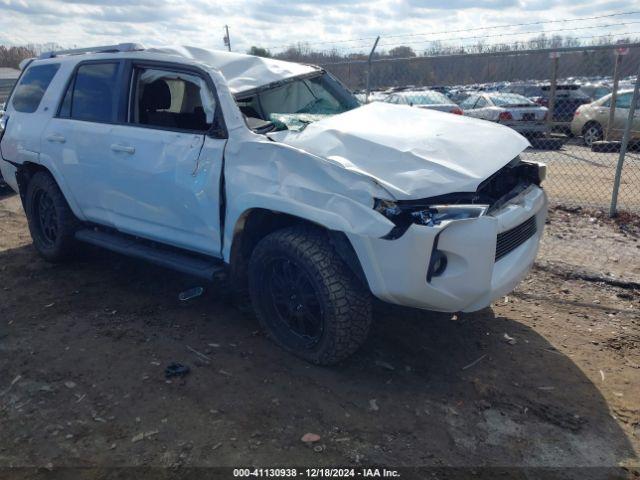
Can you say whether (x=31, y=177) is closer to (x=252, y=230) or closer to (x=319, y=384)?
(x=252, y=230)

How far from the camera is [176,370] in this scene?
140 inches

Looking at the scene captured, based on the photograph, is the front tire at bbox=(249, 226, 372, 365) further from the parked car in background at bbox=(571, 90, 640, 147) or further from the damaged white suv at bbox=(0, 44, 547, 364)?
the parked car in background at bbox=(571, 90, 640, 147)

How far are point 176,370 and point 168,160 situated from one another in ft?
4.86

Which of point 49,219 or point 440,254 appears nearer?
point 440,254

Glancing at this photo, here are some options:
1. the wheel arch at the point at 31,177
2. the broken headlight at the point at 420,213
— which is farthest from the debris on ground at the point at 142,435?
the wheel arch at the point at 31,177

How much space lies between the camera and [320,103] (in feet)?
15.5

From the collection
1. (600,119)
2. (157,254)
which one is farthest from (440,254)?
(600,119)

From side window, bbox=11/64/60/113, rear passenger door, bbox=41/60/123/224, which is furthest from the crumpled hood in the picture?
side window, bbox=11/64/60/113

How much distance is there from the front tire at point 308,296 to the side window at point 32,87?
10.3 feet

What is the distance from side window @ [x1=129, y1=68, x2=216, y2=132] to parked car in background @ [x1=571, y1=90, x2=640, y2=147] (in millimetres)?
11429

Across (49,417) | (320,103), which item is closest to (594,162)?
(320,103)

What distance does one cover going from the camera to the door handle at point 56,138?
4887 mm

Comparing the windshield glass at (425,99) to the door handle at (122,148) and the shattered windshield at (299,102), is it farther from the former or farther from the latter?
the door handle at (122,148)

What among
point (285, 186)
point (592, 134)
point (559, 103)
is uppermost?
point (285, 186)
